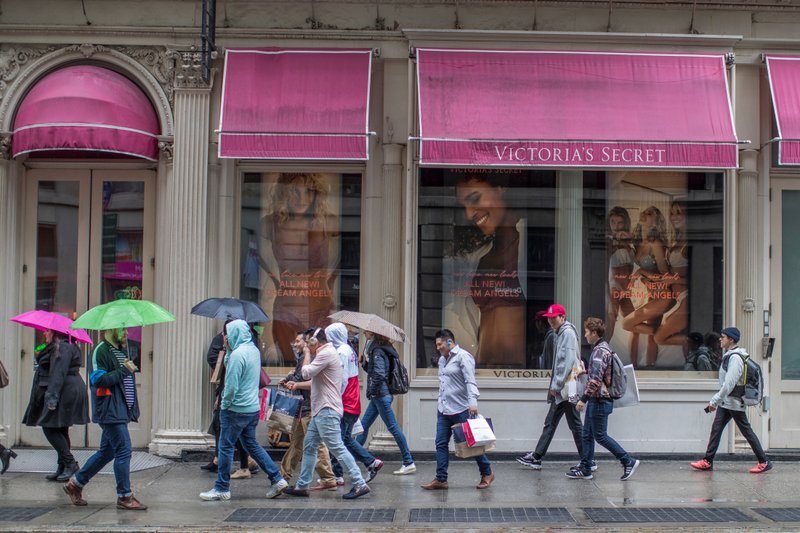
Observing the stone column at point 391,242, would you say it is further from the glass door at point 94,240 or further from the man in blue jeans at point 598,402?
the glass door at point 94,240

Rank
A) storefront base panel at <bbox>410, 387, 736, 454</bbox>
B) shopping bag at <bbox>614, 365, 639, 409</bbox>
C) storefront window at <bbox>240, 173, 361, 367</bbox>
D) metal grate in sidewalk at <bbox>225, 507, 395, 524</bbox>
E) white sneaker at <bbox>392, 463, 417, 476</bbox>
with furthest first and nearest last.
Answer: storefront window at <bbox>240, 173, 361, 367</bbox> → storefront base panel at <bbox>410, 387, 736, 454</bbox> → white sneaker at <bbox>392, 463, 417, 476</bbox> → shopping bag at <bbox>614, 365, 639, 409</bbox> → metal grate in sidewalk at <bbox>225, 507, 395, 524</bbox>

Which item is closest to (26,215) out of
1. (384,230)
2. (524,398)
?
(384,230)

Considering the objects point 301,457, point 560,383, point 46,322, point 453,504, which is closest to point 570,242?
point 560,383

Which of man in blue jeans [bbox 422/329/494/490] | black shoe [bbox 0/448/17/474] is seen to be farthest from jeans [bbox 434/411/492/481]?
black shoe [bbox 0/448/17/474]

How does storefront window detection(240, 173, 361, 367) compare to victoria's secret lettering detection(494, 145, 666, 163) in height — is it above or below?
below

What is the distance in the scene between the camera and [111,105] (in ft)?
38.5

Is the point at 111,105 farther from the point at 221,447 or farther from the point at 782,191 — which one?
the point at 782,191

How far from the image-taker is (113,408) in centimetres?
891

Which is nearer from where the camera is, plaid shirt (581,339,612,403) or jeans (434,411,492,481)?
jeans (434,411,492,481)

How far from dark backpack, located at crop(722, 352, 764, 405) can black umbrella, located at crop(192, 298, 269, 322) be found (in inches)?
218

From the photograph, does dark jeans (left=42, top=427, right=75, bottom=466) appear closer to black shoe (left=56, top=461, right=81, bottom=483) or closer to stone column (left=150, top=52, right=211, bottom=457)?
black shoe (left=56, top=461, right=81, bottom=483)

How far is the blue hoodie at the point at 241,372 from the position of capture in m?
9.26

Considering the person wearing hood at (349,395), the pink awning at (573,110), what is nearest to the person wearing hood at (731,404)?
the pink awning at (573,110)

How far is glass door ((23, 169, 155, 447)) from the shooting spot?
12.4 meters
